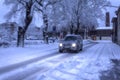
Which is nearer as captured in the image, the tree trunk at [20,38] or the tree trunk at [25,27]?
the tree trunk at [20,38]

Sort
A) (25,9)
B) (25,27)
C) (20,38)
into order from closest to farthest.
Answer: (20,38) → (25,27) → (25,9)

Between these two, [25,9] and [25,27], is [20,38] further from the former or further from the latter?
[25,9]

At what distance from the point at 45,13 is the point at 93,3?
17674 millimetres

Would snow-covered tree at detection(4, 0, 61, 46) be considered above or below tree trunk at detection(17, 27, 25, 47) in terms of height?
above

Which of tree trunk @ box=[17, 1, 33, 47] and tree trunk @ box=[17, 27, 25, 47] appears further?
tree trunk @ box=[17, 1, 33, 47]

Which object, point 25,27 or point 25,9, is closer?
point 25,27

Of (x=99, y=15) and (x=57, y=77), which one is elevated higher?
(x=99, y=15)

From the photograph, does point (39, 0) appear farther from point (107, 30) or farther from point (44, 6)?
point (107, 30)

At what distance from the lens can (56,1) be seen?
44.3 metres

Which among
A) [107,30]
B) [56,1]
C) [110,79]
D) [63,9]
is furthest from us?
[107,30]

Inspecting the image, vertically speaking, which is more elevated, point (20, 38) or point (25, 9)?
point (25, 9)

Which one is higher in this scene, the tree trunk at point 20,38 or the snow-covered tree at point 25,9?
the snow-covered tree at point 25,9

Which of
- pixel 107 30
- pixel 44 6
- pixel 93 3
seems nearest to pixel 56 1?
pixel 44 6

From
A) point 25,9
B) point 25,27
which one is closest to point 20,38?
point 25,27
